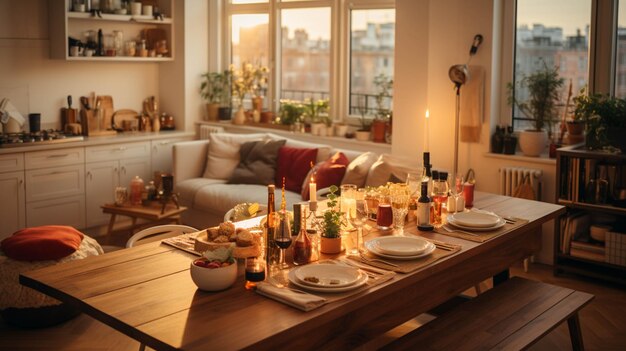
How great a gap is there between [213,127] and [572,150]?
12.3ft

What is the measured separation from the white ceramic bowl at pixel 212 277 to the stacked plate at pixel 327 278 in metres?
0.23

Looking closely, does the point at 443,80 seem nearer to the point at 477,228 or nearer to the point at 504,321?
the point at 477,228

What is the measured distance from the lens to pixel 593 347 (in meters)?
3.97

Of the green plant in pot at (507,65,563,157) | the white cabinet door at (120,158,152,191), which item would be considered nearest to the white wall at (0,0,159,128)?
the white cabinet door at (120,158,152,191)

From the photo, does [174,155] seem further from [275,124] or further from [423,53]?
[423,53]

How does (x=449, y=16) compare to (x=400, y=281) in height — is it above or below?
above

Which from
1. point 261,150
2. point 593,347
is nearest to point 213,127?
point 261,150

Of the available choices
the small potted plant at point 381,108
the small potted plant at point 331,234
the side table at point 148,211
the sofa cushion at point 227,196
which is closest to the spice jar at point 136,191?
the side table at point 148,211

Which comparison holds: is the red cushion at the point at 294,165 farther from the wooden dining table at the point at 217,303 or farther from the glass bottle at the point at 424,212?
the wooden dining table at the point at 217,303

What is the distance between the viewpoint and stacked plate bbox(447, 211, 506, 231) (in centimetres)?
338

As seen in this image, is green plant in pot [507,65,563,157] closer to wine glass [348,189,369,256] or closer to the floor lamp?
the floor lamp

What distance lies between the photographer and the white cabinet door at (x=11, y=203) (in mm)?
5844

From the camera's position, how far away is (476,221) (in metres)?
3.45

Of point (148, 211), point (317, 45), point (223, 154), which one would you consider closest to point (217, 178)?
point (223, 154)
